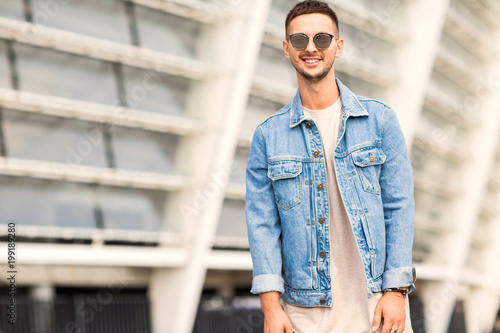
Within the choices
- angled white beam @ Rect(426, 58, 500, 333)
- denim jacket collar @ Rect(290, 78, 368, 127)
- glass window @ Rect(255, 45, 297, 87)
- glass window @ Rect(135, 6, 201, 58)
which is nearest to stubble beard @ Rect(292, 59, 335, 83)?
denim jacket collar @ Rect(290, 78, 368, 127)

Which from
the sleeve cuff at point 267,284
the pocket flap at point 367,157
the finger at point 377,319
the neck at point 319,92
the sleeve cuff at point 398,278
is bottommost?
the finger at point 377,319

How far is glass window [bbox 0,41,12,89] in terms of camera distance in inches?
575

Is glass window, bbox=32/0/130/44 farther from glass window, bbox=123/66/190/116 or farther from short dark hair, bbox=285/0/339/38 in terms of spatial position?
short dark hair, bbox=285/0/339/38

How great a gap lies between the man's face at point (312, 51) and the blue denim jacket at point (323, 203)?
0.17 metres

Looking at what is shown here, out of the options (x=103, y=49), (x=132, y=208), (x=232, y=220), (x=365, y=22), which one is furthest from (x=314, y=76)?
(x=365, y=22)

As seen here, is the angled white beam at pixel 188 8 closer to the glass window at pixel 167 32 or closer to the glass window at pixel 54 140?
the glass window at pixel 167 32

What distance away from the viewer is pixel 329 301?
263cm

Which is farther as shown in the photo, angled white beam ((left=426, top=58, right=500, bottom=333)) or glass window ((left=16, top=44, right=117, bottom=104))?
angled white beam ((left=426, top=58, right=500, bottom=333))

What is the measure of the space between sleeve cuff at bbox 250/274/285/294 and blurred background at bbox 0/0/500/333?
12548mm

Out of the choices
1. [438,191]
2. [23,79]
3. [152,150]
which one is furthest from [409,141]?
[23,79]

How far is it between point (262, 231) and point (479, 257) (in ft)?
107

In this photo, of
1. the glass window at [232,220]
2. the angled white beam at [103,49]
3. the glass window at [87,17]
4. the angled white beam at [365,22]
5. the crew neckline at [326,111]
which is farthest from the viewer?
the angled white beam at [365,22]

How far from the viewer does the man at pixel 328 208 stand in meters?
2.62

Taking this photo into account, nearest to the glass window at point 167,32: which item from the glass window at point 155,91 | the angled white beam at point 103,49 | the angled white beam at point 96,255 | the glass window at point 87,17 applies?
the angled white beam at point 103,49
